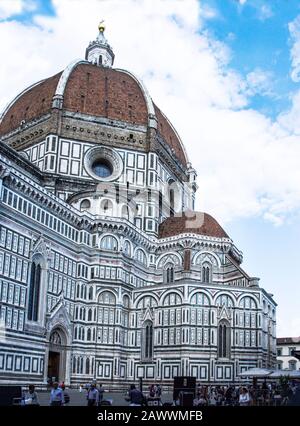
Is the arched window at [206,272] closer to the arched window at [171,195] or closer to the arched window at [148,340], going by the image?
the arched window at [148,340]

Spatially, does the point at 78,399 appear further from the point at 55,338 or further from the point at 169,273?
the point at 169,273

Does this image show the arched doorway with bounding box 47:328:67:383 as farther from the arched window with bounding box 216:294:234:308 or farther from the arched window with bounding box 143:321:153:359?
the arched window with bounding box 216:294:234:308

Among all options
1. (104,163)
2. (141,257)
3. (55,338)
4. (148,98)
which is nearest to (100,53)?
(148,98)

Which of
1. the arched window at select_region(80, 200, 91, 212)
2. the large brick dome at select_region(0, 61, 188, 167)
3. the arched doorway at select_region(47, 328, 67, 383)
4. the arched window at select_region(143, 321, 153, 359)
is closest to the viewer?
the arched doorway at select_region(47, 328, 67, 383)

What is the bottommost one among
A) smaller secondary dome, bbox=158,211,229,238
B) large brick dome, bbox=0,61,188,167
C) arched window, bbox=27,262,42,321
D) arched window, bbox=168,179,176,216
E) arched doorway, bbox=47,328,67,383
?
arched doorway, bbox=47,328,67,383

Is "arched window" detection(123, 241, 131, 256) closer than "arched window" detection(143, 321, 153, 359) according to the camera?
No

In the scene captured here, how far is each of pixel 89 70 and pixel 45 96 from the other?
696 cm

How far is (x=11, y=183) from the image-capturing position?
4066 centimetres

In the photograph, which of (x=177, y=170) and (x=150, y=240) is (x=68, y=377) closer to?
(x=150, y=240)

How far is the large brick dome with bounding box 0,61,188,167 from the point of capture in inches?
2435

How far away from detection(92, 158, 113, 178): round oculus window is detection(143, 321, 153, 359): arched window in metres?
17.3

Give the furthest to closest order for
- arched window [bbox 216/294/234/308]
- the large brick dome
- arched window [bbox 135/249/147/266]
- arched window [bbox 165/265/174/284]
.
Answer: the large brick dome, arched window [bbox 165/265/174/284], arched window [bbox 135/249/147/266], arched window [bbox 216/294/234/308]

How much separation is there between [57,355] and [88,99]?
30.1m

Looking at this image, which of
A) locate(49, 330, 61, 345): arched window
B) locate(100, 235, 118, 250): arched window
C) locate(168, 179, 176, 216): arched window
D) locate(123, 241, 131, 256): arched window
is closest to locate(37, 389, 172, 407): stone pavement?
locate(49, 330, 61, 345): arched window
